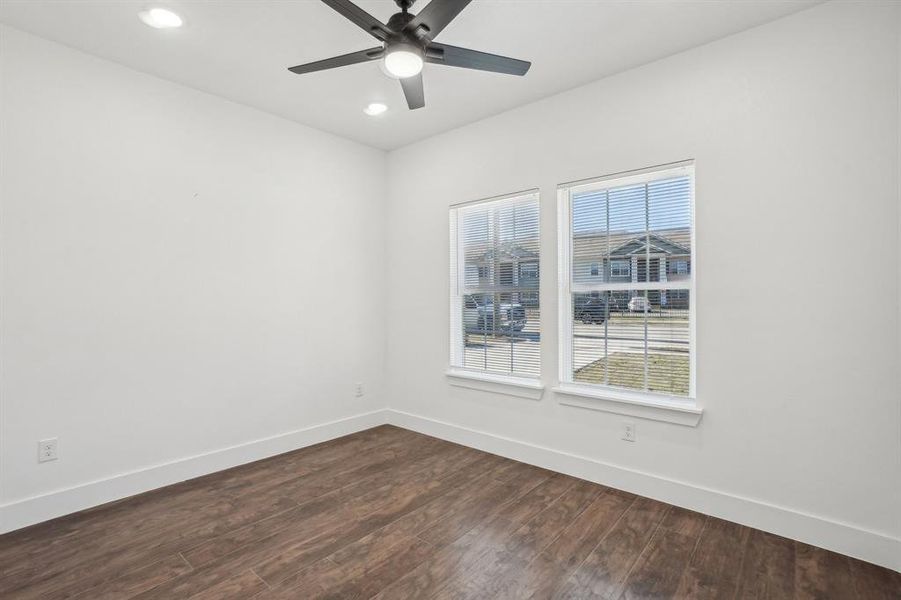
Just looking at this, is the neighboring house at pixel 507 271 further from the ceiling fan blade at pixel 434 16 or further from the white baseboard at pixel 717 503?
the ceiling fan blade at pixel 434 16

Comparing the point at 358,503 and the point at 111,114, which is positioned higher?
the point at 111,114

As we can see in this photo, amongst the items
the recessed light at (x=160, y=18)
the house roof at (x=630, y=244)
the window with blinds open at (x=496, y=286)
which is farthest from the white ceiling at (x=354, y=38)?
the house roof at (x=630, y=244)

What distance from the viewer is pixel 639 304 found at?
2967 mm

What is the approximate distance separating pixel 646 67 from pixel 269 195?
3052mm

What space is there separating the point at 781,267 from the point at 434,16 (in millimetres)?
2276

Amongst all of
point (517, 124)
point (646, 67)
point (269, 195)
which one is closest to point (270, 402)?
point (269, 195)

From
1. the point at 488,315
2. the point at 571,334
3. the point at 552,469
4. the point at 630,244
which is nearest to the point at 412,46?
the point at 630,244

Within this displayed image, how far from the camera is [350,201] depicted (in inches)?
168

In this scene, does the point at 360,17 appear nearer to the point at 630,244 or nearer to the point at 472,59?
the point at 472,59

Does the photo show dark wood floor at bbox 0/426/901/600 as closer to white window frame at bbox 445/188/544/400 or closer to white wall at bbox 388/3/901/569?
white wall at bbox 388/3/901/569

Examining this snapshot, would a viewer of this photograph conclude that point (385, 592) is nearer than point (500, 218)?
Yes

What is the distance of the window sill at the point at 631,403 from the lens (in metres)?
2.69

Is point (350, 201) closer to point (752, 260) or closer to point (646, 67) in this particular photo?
point (646, 67)

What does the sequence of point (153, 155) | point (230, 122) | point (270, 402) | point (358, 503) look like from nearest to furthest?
point (358, 503) < point (153, 155) < point (230, 122) < point (270, 402)
